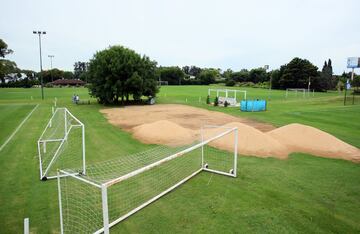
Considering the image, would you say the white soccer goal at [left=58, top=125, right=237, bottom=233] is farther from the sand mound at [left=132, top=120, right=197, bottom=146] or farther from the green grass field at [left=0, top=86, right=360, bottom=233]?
the sand mound at [left=132, top=120, right=197, bottom=146]

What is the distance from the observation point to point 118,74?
103 ft

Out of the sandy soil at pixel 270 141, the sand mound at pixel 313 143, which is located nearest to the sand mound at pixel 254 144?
the sandy soil at pixel 270 141

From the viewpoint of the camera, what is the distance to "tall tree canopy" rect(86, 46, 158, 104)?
31250 mm

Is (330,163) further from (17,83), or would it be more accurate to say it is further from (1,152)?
(17,83)

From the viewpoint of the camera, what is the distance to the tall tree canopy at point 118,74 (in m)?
31.2

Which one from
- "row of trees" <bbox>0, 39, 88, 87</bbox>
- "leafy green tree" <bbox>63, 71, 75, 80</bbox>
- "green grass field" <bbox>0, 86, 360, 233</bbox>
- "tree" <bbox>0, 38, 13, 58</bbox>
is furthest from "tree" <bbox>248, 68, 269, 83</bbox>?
"green grass field" <bbox>0, 86, 360, 233</bbox>

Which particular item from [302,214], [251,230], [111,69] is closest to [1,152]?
→ [251,230]

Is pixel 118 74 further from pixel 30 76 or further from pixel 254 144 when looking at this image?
pixel 30 76

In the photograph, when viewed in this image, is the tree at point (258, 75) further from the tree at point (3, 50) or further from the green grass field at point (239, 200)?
the green grass field at point (239, 200)

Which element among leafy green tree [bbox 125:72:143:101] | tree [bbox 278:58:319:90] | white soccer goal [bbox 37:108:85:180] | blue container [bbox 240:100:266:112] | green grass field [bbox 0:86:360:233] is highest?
tree [bbox 278:58:319:90]

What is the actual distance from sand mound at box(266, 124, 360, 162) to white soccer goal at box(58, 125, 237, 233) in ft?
11.0

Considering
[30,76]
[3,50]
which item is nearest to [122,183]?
[3,50]

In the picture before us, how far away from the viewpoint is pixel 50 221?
6.08 meters

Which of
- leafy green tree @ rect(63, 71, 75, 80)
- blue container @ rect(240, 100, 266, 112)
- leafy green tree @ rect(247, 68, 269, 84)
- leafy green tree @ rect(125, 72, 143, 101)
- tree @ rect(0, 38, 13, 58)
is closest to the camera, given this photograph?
blue container @ rect(240, 100, 266, 112)
